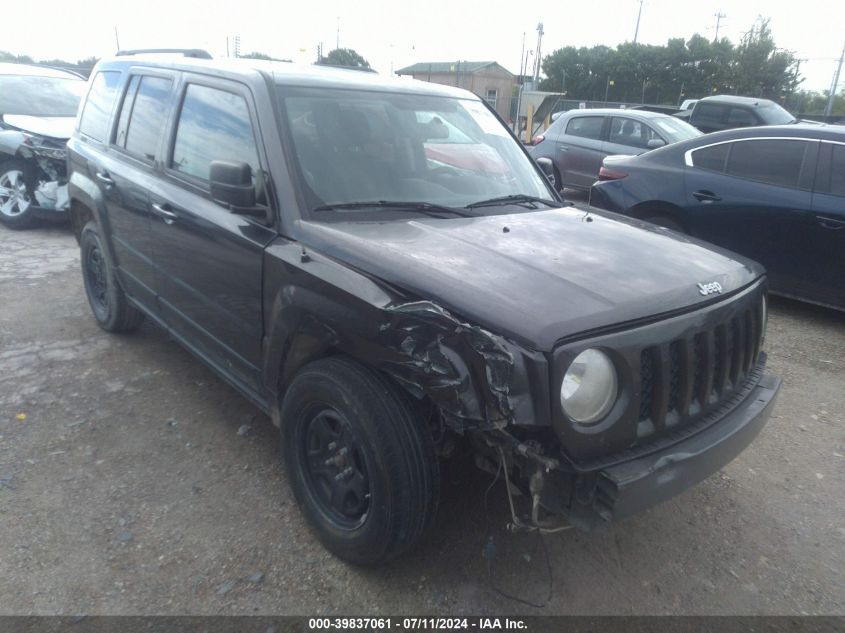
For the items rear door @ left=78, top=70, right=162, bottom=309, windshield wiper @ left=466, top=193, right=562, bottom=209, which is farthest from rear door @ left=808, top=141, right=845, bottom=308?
rear door @ left=78, top=70, right=162, bottom=309

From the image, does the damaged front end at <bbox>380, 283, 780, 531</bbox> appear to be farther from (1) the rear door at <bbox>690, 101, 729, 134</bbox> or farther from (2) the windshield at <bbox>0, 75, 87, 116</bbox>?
(1) the rear door at <bbox>690, 101, 729, 134</bbox>

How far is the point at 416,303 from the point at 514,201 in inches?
56.8

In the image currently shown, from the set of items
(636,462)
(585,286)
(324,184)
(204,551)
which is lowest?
(204,551)

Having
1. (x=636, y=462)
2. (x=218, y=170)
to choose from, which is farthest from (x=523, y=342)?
(x=218, y=170)

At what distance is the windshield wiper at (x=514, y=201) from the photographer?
3.28m

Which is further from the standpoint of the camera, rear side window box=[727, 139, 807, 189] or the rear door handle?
rear side window box=[727, 139, 807, 189]

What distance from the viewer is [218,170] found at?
9.15 feet

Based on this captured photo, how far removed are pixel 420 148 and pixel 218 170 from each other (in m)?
1.05

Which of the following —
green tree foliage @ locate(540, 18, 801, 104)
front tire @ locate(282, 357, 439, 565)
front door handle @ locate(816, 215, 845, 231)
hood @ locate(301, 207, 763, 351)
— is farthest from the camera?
green tree foliage @ locate(540, 18, 801, 104)

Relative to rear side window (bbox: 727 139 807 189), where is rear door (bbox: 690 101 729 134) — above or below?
above

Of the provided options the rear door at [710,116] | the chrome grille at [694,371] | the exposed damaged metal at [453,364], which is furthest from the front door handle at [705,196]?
the rear door at [710,116]

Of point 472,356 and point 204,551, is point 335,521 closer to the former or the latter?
point 204,551

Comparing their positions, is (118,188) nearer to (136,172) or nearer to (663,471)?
(136,172)

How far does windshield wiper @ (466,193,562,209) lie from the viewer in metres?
3.28
